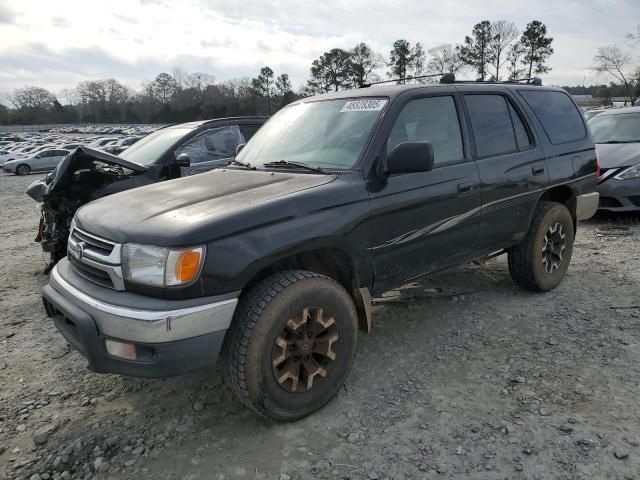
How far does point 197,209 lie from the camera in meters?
2.79

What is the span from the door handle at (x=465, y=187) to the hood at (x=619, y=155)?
16.5ft

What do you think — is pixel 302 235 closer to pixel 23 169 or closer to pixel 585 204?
pixel 585 204

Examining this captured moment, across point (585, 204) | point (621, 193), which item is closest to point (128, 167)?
point (585, 204)

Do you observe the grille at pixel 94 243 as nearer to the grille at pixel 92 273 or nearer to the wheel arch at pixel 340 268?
the grille at pixel 92 273

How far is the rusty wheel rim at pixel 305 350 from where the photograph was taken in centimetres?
277

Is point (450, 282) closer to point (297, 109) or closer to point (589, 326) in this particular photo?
point (589, 326)

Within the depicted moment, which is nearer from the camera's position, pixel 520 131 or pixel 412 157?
pixel 412 157

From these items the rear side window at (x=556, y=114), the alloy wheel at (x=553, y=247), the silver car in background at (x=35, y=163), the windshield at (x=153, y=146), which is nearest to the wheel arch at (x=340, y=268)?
the alloy wheel at (x=553, y=247)

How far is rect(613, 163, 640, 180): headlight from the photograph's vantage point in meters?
7.32

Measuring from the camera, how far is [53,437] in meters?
2.89

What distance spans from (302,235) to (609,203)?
6.61 metres

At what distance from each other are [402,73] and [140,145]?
55399 millimetres

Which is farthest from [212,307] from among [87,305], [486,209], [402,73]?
[402,73]

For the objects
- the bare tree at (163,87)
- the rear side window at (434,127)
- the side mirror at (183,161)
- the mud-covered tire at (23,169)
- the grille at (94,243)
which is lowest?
the mud-covered tire at (23,169)
